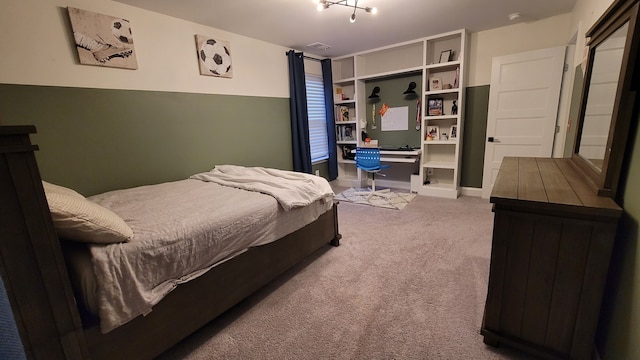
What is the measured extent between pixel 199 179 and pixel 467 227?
297 cm

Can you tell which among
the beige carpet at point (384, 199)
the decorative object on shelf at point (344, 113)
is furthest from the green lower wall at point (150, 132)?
the decorative object on shelf at point (344, 113)

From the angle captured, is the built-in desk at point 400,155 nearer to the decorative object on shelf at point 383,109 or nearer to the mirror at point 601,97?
the decorative object on shelf at point 383,109

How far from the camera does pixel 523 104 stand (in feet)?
11.7

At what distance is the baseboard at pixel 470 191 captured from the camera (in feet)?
13.5

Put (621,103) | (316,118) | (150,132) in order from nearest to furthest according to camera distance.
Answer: (621,103) < (150,132) < (316,118)

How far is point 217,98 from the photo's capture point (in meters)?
3.25

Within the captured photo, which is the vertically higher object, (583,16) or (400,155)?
(583,16)

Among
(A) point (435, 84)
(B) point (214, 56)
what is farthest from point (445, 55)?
(B) point (214, 56)

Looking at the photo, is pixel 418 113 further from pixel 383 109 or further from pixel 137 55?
pixel 137 55

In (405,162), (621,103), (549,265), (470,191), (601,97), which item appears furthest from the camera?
(405,162)

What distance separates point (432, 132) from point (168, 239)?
403 cm

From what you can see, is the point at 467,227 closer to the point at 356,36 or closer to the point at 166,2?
the point at 356,36

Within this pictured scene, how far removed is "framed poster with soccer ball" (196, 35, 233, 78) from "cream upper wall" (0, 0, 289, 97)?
0.19ft

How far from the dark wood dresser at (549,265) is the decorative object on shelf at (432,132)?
292 cm
